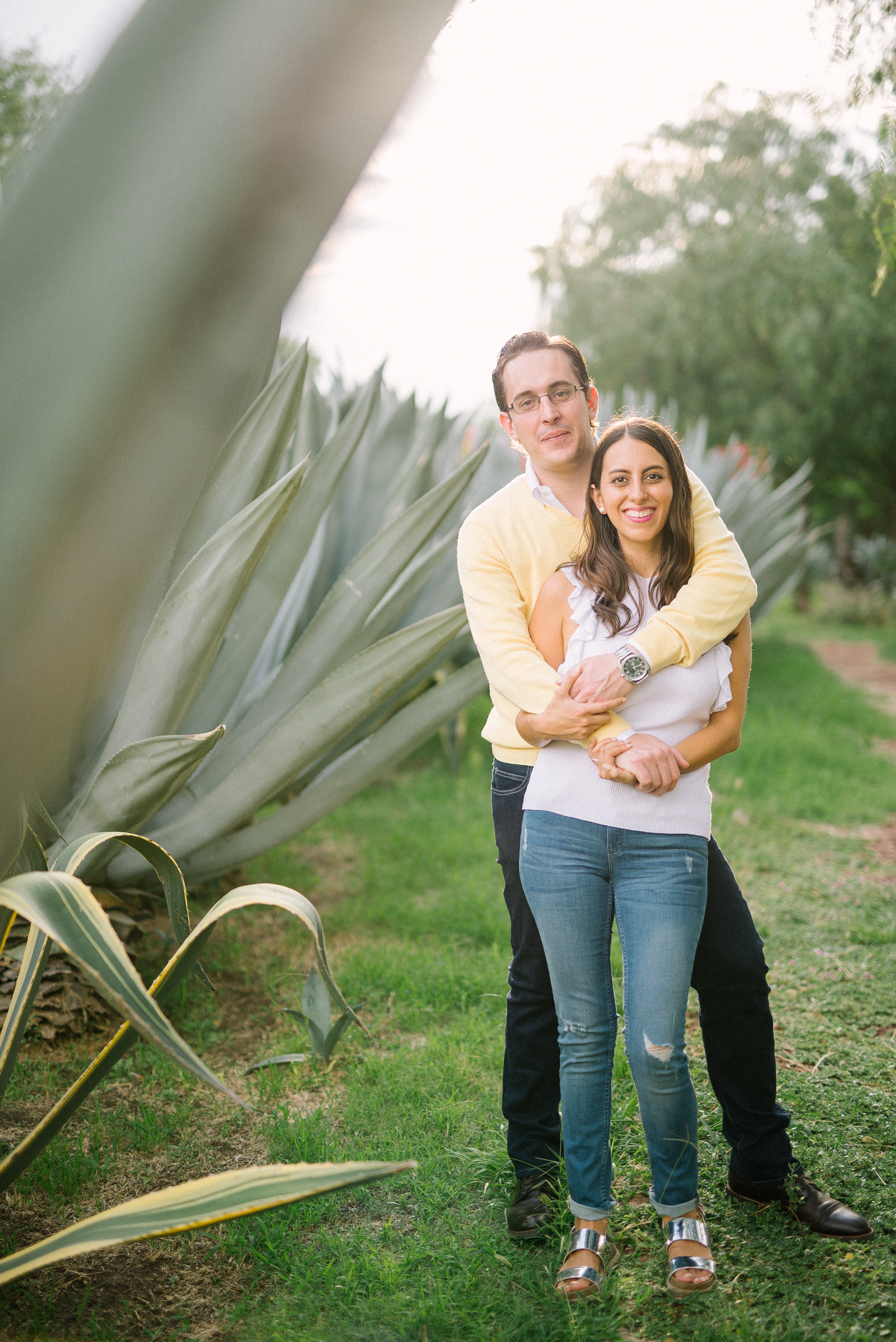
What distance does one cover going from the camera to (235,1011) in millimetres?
3201

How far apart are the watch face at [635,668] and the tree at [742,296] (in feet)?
41.8

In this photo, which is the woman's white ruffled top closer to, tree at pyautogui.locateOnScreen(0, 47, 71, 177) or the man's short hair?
the man's short hair

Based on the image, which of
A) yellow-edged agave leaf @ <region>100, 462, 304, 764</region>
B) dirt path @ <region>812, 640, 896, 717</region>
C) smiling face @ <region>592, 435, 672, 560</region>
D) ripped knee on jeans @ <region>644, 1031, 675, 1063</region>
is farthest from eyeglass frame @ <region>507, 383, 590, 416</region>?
dirt path @ <region>812, 640, 896, 717</region>

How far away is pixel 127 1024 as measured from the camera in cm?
153

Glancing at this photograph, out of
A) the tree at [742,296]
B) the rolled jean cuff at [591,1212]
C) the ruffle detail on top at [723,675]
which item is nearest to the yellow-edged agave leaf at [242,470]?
the ruffle detail on top at [723,675]

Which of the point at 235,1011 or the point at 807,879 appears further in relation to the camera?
the point at 807,879

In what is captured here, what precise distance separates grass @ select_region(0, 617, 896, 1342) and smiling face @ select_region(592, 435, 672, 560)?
56.7 inches

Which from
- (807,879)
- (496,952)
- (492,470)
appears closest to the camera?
(496,952)

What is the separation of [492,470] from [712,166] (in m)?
12.2

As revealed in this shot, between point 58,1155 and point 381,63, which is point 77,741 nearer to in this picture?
point 58,1155

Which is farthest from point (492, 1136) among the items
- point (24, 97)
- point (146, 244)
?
point (24, 97)

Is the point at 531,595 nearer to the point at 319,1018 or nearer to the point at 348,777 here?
the point at 348,777

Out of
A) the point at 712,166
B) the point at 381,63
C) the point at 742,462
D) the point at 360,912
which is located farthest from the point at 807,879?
the point at 712,166

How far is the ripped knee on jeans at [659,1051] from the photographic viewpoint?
181 cm
